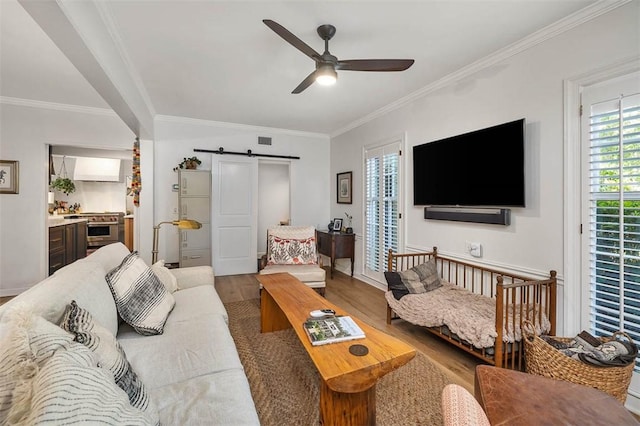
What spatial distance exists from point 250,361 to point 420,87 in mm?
3293

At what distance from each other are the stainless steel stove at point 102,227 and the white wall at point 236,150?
2.96 m

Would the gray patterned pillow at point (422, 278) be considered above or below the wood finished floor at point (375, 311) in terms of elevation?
above

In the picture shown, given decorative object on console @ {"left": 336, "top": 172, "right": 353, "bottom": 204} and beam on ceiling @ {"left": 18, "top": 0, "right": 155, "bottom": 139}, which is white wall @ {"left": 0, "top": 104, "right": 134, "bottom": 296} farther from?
decorative object on console @ {"left": 336, "top": 172, "right": 353, "bottom": 204}

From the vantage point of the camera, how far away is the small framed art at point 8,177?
3664 millimetres

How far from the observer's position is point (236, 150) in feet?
16.1

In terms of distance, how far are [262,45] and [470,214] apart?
2479mm

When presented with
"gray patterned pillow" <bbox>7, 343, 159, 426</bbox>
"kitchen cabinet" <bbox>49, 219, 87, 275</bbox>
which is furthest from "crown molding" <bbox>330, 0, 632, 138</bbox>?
"kitchen cabinet" <bbox>49, 219, 87, 275</bbox>

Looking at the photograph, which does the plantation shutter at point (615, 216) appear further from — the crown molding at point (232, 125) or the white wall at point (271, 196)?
the white wall at point (271, 196)

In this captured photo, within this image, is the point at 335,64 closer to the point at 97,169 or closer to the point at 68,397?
the point at 68,397

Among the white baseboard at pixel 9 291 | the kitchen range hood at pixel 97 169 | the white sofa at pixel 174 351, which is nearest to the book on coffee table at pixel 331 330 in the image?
the white sofa at pixel 174 351

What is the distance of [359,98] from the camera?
3633 millimetres

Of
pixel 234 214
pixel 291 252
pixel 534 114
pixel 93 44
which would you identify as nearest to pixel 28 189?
pixel 234 214

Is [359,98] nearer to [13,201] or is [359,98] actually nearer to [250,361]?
[250,361]

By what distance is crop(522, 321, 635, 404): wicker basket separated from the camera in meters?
1.55
